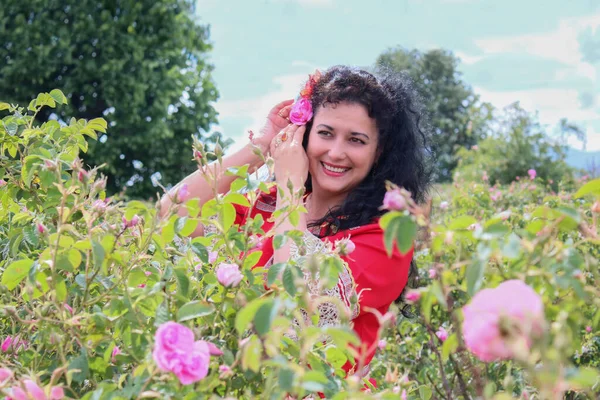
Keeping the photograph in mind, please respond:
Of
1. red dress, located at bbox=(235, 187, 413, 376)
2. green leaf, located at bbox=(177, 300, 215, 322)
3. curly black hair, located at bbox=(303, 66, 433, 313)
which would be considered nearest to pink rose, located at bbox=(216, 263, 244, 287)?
green leaf, located at bbox=(177, 300, 215, 322)

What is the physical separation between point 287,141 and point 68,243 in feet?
4.12

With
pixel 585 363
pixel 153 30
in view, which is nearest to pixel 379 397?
pixel 585 363

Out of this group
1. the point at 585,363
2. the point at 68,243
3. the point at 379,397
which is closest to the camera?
the point at 379,397

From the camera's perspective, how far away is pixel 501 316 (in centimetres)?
59

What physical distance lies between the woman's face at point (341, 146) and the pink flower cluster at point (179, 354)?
145 centimetres

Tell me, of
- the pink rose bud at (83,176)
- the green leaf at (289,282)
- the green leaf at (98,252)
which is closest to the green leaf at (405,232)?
the green leaf at (289,282)

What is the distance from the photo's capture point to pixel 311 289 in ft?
4.67

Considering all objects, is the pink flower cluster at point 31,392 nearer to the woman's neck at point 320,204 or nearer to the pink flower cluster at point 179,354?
the pink flower cluster at point 179,354

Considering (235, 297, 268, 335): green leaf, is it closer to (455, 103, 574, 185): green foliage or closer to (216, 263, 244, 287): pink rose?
(216, 263, 244, 287): pink rose

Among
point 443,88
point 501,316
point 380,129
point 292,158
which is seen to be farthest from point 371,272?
point 443,88

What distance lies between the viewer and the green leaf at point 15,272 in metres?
1.10

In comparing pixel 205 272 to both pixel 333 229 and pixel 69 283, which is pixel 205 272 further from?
pixel 333 229

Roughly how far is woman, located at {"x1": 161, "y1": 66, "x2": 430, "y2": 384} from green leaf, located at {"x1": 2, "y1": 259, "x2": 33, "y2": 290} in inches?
36.5

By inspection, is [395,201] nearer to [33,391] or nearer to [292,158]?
[33,391]
